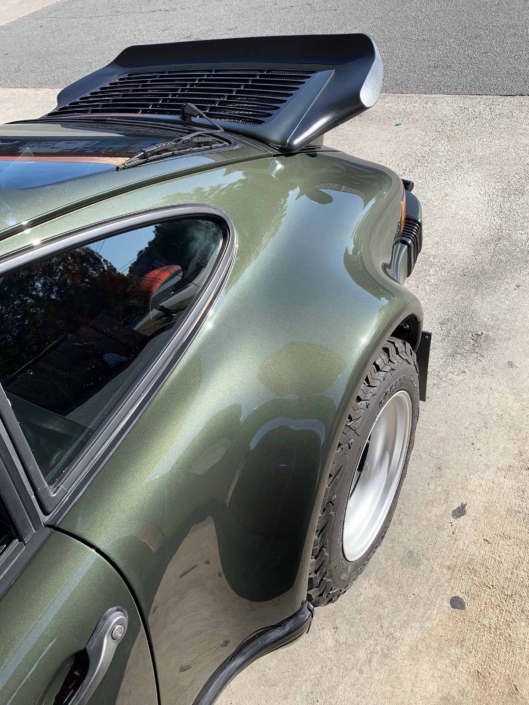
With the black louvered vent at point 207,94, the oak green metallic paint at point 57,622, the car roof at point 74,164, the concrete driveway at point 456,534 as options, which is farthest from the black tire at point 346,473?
the black louvered vent at point 207,94

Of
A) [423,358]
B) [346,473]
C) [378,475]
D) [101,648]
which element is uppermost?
[101,648]

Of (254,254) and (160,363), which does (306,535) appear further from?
(254,254)

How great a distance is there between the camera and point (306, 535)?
1.61m

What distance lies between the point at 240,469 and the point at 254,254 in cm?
61

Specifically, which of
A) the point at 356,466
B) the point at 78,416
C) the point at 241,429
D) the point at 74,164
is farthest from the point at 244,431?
the point at 74,164

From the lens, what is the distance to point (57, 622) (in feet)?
3.52

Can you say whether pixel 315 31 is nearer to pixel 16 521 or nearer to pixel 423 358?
pixel 423 358

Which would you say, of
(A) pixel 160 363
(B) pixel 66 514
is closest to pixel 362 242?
(A) pixel 160 363

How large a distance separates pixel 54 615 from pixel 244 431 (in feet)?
1.94

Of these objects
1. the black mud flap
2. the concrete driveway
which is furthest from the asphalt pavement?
the black mud flap

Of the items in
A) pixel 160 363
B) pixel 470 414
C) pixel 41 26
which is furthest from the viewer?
pixel 41 26

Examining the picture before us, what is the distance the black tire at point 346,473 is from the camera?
5.82ft

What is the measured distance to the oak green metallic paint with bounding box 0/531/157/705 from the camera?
102 cm

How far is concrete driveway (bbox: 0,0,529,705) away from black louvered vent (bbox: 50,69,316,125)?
1.47 metres
